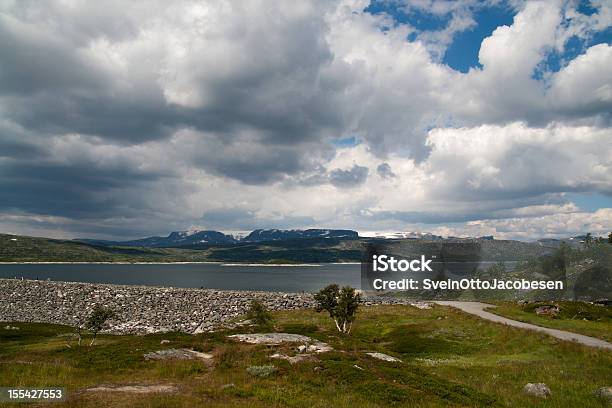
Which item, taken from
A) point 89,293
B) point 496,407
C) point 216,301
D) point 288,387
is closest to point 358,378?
point 288,387

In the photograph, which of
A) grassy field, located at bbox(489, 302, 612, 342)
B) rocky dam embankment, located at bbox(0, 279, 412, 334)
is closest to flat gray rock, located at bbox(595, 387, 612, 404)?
grassy field, located at bbox(489, 302, 612, 342)

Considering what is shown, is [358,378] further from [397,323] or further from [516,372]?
[397,323]

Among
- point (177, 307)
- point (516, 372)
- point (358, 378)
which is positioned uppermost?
point (358, 378)

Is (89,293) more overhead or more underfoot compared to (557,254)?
more underfoot

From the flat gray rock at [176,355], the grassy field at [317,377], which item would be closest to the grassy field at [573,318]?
the grassy field at [317,377]

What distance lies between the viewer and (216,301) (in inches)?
4166

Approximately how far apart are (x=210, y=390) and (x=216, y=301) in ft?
293

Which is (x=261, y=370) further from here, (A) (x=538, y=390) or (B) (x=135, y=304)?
(B) (x=135, y=304)

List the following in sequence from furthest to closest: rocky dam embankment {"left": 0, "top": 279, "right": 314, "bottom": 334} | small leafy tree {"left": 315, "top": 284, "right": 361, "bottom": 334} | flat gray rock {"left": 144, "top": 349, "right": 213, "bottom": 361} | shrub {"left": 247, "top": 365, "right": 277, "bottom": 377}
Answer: rocky dam embankment {"left": 0, "top": 279, "right": 314, "bottom": 334} < small leafy tree {"left": 315, "top": 284, "right": 361, "bottom": 334} < flat gray rock {"left": 144, "top": 349, "right": 213, "bottom": 361} < shrub {"left": 247, "top": 365, "right": 277, "bottom": 377}

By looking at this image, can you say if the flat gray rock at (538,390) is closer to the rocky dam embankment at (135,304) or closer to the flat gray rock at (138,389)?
the flat gray rock at (138,389)

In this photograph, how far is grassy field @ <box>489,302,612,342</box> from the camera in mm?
52906

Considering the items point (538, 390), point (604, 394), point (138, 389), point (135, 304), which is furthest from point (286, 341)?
point (135, 304)

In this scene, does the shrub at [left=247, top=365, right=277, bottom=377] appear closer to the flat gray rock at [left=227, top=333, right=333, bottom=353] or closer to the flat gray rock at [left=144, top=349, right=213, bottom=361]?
the flat gray rock at [left=144, top=349, right=213, bottom=361]

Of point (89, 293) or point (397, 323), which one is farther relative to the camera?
point (89, 293)
